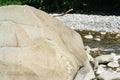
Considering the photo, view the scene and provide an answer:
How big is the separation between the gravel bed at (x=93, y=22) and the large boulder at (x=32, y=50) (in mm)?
8078

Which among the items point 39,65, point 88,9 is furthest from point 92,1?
point 39,65

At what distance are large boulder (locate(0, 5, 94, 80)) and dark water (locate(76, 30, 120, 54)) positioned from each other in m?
4.98

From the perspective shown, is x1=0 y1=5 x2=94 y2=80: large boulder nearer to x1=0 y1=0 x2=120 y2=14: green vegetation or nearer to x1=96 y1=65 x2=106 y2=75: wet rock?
x1=96 y1=65 x2=106 y2=75: wet rock

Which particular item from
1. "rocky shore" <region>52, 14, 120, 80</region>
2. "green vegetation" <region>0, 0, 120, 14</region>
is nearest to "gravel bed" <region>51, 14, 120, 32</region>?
"rocky shore" <region>52, 14, 120, 80</region>

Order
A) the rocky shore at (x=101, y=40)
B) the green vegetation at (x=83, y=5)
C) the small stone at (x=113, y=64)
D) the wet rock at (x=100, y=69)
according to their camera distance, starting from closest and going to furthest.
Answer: the wet rock at (x=100, y=69), the rocky shore at (x=101, y=40), the small stone at (x=113, y=64), the green vegetation at (x=83, y=5)

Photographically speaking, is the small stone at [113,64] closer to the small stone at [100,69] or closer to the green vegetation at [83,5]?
the small stone at [100,69]

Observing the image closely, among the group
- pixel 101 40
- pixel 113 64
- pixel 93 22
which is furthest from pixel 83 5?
pixel 113 64

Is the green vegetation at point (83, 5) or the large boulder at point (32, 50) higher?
the large boulder at point (32, 50)

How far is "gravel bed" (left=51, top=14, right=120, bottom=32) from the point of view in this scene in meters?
15.1

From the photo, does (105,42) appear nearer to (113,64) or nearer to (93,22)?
(113,64)

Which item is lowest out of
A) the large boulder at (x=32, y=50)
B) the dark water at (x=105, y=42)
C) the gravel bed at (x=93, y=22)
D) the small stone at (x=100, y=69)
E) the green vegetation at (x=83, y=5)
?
the green vegetation at (x=83, y=5)

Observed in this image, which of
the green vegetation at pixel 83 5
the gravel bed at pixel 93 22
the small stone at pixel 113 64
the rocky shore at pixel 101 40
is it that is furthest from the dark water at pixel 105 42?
the green vegetation at pixel 83 5

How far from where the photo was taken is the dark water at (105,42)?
11.9 metres

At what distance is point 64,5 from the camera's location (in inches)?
759
